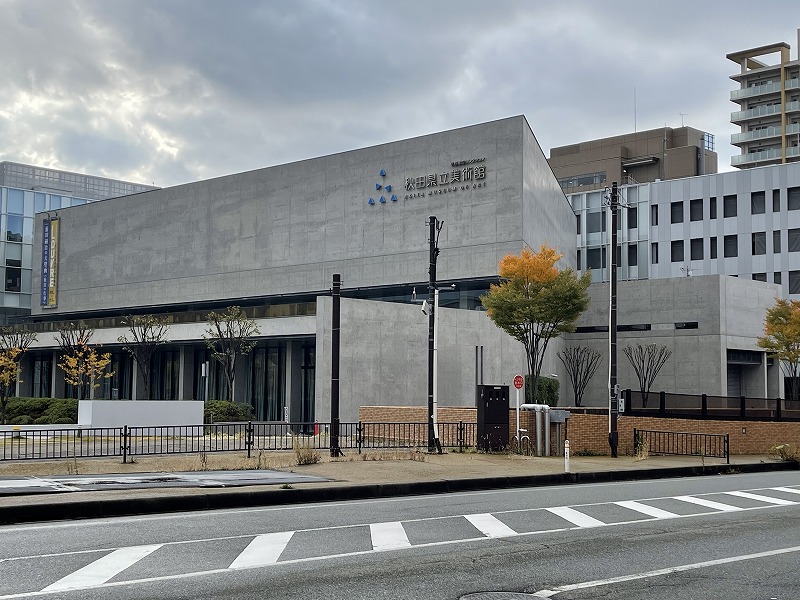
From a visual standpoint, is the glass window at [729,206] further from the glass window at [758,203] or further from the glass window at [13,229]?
the glass window at [13,229]

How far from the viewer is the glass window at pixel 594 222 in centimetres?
7931

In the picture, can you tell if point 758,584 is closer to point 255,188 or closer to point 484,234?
point 484,234

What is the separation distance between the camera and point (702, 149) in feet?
318

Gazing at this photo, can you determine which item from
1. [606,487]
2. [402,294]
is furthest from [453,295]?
[606,487]

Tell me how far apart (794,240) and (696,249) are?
808 cm

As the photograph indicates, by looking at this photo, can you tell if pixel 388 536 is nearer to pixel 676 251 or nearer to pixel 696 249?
pixel 696 249

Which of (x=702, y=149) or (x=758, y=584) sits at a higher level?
(x=702, y=149)

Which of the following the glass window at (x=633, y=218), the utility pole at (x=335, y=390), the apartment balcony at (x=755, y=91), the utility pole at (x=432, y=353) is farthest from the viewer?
the apartment balcony at (x=755, y=91)

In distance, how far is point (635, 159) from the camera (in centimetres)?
9756

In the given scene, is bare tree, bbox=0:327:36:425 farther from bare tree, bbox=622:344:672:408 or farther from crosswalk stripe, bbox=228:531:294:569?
crosswalk stripe, bbox=228:531:294:569

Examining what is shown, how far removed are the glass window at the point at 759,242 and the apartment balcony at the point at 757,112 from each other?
109 feet

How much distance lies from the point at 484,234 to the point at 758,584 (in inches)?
1695

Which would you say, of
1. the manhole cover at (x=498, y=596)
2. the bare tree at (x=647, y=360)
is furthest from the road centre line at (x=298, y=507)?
the bare tree at (x=647, y=360)

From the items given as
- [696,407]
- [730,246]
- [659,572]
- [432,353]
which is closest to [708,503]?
[659,572]
